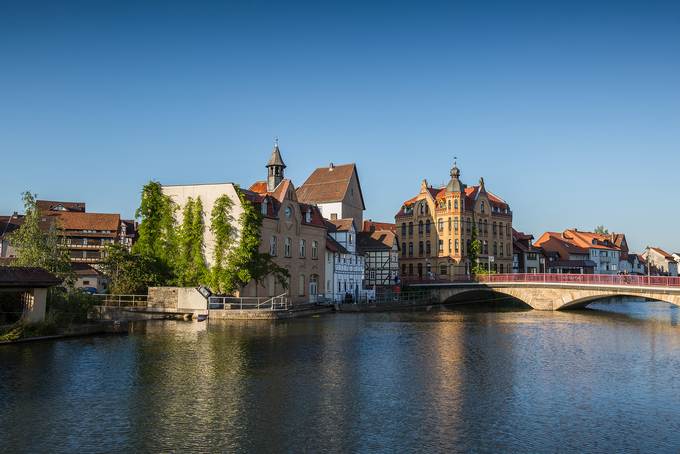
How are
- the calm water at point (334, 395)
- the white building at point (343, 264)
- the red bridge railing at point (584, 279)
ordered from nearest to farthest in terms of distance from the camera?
1. the calm water at point (334, 395)
2. the red bridge railing at point (584, 279)
3. the white building at point (343, 264)

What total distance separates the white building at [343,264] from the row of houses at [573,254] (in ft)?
149

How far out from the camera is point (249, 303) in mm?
54562

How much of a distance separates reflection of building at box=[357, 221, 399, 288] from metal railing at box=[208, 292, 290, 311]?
1251 inches

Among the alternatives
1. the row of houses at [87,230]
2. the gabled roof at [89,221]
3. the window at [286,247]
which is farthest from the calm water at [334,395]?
the gabled roof at [89,221]

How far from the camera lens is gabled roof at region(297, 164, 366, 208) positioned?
92688mm

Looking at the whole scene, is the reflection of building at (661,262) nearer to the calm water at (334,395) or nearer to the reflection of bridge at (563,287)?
the reflection of bridge at (563,287)

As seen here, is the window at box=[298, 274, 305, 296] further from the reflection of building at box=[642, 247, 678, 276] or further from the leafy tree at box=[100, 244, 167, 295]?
the reflection of building at box=[642, 247, 678, 276]

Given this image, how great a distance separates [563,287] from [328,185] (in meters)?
42.3

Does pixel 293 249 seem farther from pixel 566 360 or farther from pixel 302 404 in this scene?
pixel 302 404

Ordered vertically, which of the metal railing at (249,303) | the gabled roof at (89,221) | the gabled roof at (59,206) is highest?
the gabled roof at (59,206)

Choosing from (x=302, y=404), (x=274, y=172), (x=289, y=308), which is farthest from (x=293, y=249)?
(x=302, y=404)

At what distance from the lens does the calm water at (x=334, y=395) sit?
16.4 m

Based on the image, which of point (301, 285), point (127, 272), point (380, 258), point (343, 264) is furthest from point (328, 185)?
point (127, 272)

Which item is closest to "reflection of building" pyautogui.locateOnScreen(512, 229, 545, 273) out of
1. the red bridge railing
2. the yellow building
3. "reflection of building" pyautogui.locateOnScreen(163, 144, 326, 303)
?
the yellow building
